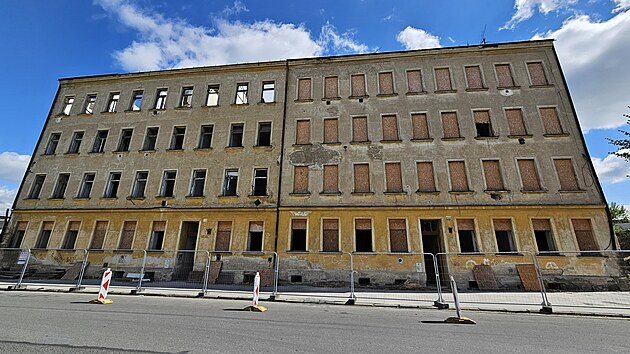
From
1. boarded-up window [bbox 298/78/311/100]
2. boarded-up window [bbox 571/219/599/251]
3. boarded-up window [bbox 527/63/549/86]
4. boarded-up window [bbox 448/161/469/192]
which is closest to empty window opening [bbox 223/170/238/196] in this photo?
boarded-up window [bbox 298/78/311/100]

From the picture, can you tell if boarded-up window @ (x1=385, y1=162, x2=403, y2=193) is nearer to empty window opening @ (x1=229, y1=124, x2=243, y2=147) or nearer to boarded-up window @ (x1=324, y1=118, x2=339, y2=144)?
boarded-up window @ (x1=324, y1=118, x2=339, y2=144)

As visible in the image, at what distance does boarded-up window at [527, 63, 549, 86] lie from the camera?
17391 millimetres

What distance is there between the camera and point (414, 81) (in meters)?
18.6

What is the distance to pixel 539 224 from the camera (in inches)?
572

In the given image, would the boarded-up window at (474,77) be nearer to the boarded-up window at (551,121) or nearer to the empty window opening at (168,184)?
the boarded-up window at (551,121)

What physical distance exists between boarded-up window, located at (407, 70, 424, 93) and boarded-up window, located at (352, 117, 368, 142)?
3.74 m

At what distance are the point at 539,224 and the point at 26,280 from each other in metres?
27.5

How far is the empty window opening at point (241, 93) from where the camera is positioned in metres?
20.3

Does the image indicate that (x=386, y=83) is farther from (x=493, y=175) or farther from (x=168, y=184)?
(x=168, y=184)

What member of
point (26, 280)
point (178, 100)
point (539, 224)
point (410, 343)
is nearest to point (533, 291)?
point (539, 224)

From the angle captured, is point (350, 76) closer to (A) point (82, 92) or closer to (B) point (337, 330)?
(B) point (337, 330)

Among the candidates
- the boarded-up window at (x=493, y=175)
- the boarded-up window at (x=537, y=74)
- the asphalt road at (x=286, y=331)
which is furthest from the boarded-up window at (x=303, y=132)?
the boarded-up window at (x=537, y=74)

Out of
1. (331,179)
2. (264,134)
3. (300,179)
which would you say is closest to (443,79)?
(331,179)

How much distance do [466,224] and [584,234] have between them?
18.2ft
